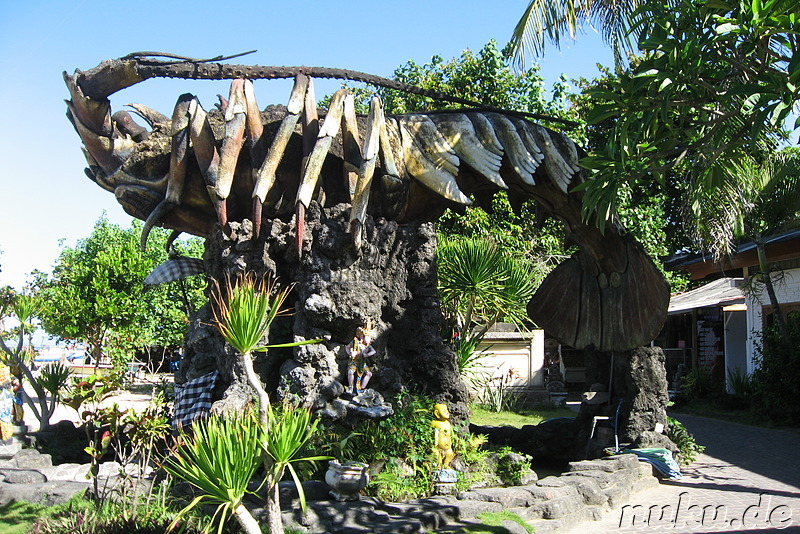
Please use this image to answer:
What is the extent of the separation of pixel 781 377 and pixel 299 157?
10435 millimetres

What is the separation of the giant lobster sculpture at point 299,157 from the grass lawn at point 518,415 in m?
4.44

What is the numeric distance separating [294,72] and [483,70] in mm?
10679

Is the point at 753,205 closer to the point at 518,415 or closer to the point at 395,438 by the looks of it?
the point at 518,415

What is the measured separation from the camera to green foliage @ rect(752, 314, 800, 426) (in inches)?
535

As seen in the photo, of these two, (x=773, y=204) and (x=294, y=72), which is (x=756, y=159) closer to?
(x=773, y=204)

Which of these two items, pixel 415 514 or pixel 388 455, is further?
pixel 388 455

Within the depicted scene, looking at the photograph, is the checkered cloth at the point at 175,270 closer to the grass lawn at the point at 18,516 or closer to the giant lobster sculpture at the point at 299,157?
the giant lobster sculpture at the point at 299,157

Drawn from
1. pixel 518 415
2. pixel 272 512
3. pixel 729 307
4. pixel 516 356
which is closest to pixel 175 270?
pixel 272 512

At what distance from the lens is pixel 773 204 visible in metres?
12.8

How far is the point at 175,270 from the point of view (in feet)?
29.3

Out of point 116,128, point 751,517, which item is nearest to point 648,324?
point 751,517

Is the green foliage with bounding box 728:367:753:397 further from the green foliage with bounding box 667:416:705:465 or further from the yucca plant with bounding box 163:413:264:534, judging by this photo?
the yucca plant with bounding box 163:413:264:534

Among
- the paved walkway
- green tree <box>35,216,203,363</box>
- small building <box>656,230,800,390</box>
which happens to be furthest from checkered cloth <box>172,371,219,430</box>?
small building <box>656,230,800,390</box>

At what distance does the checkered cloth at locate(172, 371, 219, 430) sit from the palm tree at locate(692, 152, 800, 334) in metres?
6.84
